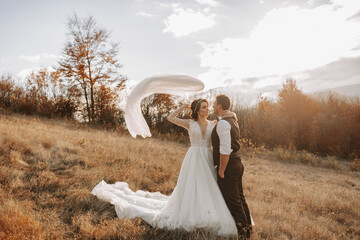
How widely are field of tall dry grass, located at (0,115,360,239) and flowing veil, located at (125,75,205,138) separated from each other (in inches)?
72.6

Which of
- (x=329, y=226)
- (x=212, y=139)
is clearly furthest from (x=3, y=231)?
(x=329, y=226)

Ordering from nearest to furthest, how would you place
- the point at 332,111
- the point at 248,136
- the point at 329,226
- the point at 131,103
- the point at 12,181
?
the point at 131,103
the point at 329,226
the point at 12,181
the point at 248,136
the point at 332,111

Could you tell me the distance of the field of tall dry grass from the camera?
421 centimetres

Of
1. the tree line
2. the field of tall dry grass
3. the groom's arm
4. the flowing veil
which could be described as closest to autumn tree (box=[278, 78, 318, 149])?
the tree line

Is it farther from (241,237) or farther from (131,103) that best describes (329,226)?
(131,103)

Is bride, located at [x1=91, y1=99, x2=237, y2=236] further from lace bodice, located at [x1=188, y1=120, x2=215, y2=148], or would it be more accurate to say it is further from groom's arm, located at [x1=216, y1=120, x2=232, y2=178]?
groom's arm, located at [x1=216, y1=120, x2=232, y2=178]

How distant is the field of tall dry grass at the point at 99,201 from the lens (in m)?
4.21

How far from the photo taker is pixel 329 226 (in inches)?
210

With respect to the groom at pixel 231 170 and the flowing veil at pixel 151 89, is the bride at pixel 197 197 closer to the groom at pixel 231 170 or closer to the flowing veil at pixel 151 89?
the groom at pixel 231 170

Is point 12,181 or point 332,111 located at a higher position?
point 332,111

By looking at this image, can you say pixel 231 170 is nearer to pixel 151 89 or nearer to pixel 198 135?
pixel 198 135

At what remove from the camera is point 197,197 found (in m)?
4.26

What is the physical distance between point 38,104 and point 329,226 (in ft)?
75.2

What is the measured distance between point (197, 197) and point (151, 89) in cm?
226
